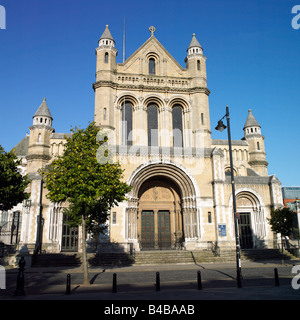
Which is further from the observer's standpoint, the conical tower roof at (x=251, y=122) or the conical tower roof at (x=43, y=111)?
the conical tower roof at (x=251, y=122)

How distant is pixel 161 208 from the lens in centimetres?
3112

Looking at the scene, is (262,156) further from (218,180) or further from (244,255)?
(244,255)

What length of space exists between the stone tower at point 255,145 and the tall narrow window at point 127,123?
56.5 ft

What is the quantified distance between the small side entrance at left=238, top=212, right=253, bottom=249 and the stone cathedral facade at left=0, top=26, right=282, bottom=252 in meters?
0.10

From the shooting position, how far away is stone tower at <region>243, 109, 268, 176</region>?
129 feet

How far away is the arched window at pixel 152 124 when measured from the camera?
33250mm

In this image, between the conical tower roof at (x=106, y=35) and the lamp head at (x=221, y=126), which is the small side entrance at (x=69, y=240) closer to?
the lamp head at (x=221, y=126)

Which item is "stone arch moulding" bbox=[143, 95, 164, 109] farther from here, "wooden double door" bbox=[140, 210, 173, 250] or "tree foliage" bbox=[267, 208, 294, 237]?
"tree foliage" bbox=[267, 208, 294, 237]

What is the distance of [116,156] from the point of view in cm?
2847

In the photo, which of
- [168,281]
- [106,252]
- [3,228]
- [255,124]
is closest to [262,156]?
[255,124]

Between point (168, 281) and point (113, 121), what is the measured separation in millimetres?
20405

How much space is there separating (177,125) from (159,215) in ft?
34.7

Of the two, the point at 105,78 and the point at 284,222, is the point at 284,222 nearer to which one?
the point at 284,222

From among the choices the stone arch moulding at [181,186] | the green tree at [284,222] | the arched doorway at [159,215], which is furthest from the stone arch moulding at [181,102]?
the green tree at [284,222]
